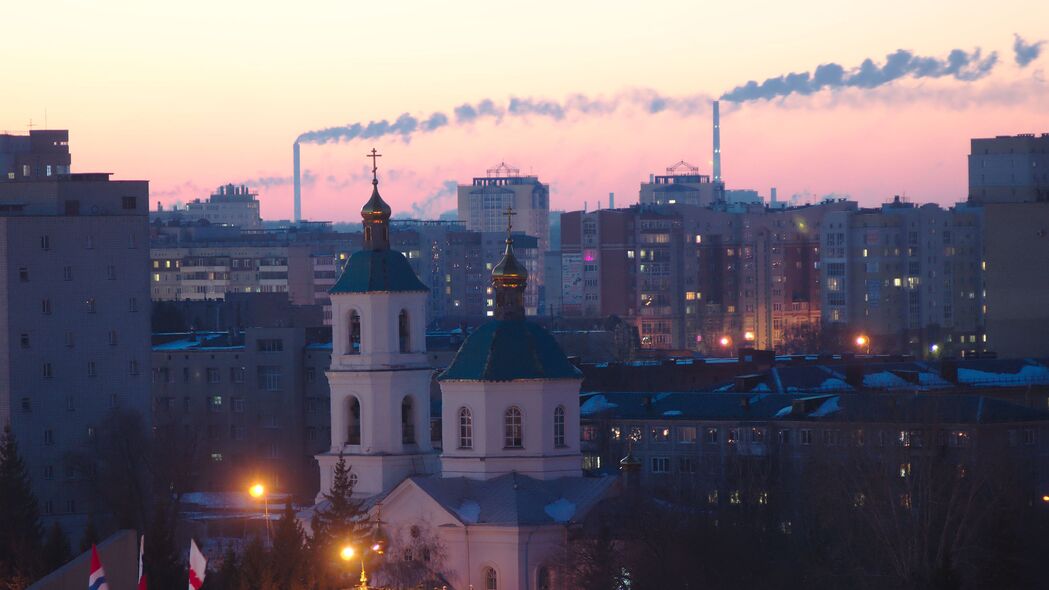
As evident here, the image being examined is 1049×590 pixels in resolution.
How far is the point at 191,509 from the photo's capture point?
9619cm

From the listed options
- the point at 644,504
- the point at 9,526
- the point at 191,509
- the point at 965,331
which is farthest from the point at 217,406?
the point at 965,331

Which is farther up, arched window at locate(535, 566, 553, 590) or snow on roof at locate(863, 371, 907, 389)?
snow on roof at locate(863, 371, 907, 389)

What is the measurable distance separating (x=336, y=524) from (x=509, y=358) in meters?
5.84

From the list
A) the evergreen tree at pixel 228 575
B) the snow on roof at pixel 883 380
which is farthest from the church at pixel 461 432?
the snow on roof at pixel 883 380

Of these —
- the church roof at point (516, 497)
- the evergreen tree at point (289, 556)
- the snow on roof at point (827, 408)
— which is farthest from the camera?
the snow on roof at point (827, 408)

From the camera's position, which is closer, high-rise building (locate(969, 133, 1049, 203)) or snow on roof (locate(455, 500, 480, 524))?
snow on roof (locate(455, 500, 480, 524))

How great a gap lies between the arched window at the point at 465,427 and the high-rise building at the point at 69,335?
86.3 feet

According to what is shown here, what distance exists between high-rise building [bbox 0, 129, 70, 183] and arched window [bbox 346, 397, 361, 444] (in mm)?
67716

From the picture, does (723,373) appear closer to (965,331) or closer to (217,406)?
(217,406)

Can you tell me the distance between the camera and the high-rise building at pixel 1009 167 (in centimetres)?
15250

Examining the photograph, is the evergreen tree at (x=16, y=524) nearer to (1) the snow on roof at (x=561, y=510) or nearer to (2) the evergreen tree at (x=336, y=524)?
A: (2) the evergreen tree at (x=336, y=524)

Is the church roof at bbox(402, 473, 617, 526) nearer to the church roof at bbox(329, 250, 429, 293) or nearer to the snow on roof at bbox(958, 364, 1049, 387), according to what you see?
the church roof at bbox(329, 250, 429, 293)

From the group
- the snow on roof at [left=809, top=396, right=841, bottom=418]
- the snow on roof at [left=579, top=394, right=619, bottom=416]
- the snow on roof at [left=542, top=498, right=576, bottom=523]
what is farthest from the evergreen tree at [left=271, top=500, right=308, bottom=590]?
the snow on roof at [left=579, top=394, right=619, bottom=416]

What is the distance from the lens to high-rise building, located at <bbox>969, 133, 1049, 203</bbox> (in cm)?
15250
